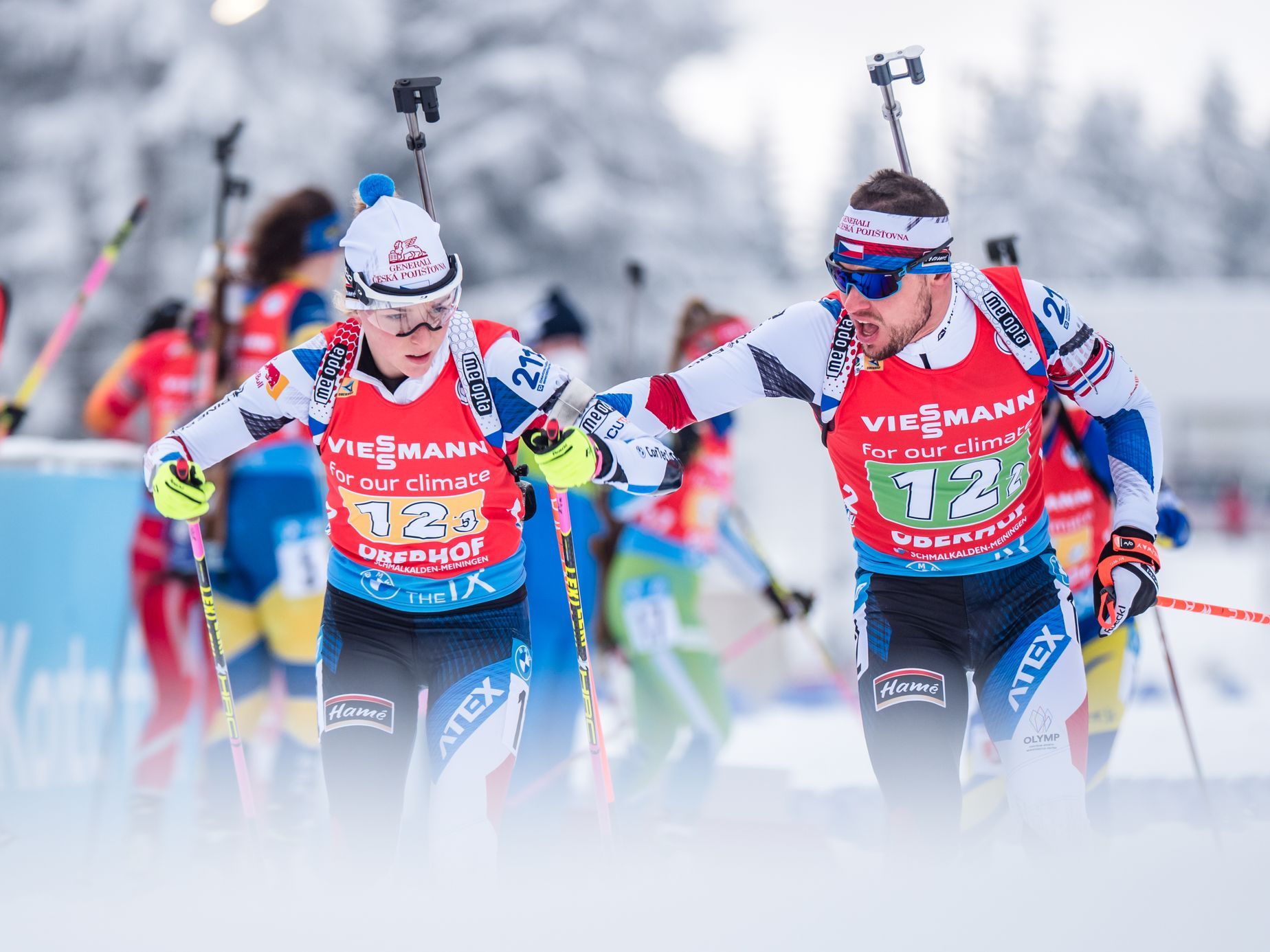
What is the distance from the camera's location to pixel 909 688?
3529 mm

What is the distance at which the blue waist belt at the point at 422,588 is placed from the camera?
358cm

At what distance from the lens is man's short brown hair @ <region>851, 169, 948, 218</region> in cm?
348

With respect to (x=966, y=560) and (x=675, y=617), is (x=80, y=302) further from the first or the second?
(x=966, y=560)

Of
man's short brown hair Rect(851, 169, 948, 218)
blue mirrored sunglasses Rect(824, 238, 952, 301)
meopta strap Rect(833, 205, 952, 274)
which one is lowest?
blue mirrored sunglasses Rect(824, 238, 952, 301)

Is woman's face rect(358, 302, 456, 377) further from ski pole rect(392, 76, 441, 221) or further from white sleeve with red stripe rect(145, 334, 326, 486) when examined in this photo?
ski pole rect(392, 76, 441, 221)

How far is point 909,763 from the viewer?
3.46 m

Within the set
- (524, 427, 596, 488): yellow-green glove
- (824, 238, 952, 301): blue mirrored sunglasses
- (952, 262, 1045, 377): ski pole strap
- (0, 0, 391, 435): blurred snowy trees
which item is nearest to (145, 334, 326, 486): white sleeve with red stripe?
(524, 427, 596, 488): yellow-green glove

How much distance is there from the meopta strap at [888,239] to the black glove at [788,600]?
3.33 m

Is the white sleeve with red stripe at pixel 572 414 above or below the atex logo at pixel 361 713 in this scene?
above

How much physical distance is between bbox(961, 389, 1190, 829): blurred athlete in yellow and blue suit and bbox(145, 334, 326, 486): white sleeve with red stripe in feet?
8.58

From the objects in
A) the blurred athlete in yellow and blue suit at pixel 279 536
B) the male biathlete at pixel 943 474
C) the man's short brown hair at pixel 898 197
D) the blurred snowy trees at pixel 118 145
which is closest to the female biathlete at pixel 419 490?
the male biathlete at pixel 943 474

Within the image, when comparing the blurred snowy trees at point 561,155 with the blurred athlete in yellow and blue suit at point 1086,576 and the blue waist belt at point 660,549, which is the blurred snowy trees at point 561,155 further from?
the blurred athlete in yellow and blue suit at point 1086,576

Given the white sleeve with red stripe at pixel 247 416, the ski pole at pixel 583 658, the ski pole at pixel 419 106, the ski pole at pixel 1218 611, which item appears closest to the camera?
the white sleeve with red stripe at pixel 247 416

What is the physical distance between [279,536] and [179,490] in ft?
4.67
